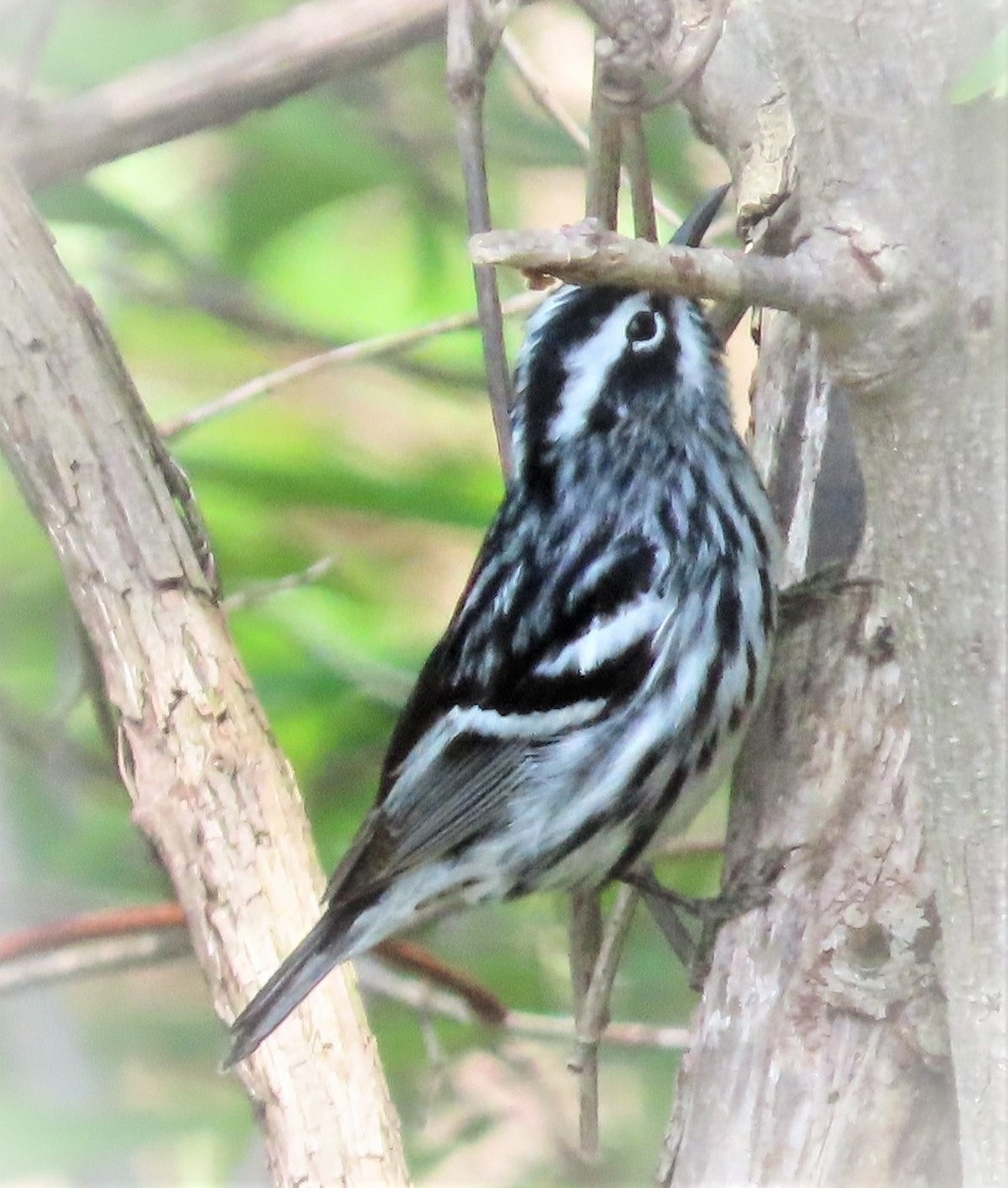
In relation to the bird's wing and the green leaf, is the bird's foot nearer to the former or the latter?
the bird's wing

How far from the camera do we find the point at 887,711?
1.46 m


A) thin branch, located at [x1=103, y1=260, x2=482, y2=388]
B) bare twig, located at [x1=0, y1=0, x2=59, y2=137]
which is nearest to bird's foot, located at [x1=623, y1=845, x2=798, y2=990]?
thin branch, located at [x1=103, y1=260, x2=482, y2=388]

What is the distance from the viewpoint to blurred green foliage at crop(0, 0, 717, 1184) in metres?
1.99

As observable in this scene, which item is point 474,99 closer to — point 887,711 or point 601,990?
point 887,711

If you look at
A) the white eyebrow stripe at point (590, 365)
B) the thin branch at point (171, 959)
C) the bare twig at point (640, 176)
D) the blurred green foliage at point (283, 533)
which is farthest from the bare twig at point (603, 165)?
the thin branch at point (171, 959)

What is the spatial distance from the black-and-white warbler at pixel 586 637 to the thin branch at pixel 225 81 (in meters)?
0.41

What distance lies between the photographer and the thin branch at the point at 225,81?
78.6 inches

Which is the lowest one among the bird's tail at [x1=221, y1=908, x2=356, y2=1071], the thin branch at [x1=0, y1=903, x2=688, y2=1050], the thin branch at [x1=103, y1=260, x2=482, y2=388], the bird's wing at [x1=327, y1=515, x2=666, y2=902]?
the thin branch at [x1=0, y1=903, x2=688, y2=1050]

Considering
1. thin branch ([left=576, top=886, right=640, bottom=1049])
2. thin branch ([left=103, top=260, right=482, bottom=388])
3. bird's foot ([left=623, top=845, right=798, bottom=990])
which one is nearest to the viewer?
bird's foot ([left=623, top=845, right=798, bottom=990])

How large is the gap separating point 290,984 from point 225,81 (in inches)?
43.8

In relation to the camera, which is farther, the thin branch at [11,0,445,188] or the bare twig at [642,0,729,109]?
the thin branch at [11,0,445,188]

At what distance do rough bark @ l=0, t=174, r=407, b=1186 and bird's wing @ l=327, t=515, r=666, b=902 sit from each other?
0.21 metres

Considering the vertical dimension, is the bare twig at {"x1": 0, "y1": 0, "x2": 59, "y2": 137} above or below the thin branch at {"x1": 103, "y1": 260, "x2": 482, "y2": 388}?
above

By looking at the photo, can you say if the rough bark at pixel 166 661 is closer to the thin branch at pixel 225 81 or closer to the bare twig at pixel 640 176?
the thin branch at pixel 225 81
